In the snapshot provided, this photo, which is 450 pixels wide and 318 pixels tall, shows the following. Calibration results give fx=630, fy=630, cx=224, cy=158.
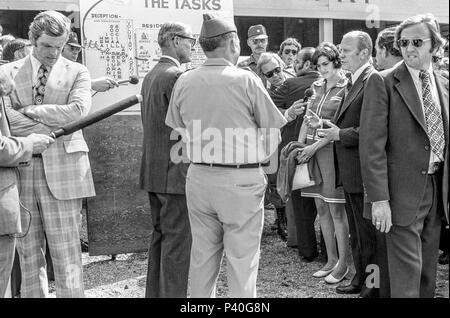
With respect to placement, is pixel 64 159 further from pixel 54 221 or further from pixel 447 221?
pixel 447 221

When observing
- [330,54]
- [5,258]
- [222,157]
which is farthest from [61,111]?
[330,54]

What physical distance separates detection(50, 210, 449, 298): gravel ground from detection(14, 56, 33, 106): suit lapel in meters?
1.77

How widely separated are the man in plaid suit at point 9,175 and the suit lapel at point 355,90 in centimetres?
214

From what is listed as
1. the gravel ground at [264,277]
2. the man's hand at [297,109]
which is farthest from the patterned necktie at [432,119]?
the man's hand at [297,109]

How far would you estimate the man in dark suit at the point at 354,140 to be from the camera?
4527 millimetres

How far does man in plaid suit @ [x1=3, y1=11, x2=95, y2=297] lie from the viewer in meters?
3.86

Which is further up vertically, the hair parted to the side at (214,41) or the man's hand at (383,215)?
the hair parted to the side at (214,41)

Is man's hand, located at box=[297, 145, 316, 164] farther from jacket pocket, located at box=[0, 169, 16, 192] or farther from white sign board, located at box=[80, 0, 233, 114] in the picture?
jacket pocket, located at box=[0, 169, 16, 192]

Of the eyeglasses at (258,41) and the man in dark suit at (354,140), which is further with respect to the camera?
the eyeglasses at (258,41)

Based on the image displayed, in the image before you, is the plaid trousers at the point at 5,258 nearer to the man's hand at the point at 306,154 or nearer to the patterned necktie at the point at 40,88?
the patterned necktie at the point at 40,88

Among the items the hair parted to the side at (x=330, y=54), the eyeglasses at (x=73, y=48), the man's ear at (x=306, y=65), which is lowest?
the man's ear at (x=306, y=65)

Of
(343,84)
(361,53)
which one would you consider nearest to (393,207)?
(361,53)
